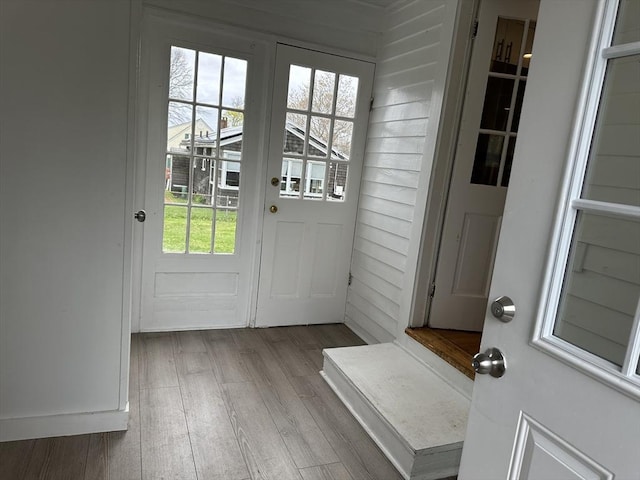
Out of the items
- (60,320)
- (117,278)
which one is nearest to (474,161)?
(117,278)

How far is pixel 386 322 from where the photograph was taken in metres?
3.06

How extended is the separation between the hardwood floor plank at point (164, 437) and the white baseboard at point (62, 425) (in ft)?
0.43

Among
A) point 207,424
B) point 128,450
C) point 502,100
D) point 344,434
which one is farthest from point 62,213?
point 502,100

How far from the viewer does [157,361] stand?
8.88ft

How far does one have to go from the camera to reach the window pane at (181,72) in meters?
2.82

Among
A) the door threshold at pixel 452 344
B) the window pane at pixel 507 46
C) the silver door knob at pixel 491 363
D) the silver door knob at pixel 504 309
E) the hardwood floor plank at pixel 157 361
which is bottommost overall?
the hardwood floor plank at pixel 157 361

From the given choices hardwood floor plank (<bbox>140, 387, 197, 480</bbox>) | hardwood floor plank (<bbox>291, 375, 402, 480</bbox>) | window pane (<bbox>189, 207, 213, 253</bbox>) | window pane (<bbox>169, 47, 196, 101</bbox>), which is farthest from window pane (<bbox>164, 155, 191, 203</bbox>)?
hardwood floor plank (<bbox>291, 375, 402, 480</bbox>)

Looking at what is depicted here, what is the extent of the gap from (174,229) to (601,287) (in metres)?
2.63

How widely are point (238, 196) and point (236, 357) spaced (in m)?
1.08

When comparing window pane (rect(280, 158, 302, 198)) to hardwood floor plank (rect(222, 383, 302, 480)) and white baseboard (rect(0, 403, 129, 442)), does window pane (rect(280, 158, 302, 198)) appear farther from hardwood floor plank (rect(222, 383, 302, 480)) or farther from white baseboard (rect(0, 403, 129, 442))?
white baseboard (rect(0, 403, 129, 442))

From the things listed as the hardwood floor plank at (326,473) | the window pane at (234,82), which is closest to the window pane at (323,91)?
the window pane at (234,82)

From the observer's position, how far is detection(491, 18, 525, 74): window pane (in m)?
2.53

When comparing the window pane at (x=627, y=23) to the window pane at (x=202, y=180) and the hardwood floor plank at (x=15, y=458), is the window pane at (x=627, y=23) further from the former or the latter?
the window pane at (x=202, y=180)

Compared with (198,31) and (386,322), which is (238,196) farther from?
(386,322)
